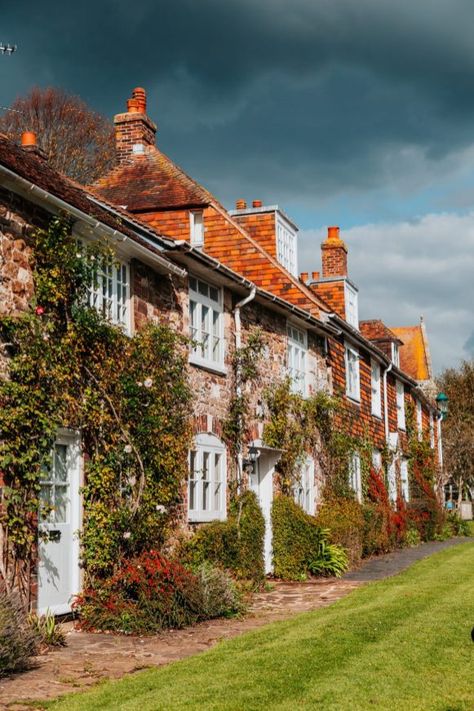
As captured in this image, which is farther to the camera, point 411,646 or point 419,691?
point 411,646

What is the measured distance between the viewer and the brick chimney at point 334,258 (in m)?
27.3

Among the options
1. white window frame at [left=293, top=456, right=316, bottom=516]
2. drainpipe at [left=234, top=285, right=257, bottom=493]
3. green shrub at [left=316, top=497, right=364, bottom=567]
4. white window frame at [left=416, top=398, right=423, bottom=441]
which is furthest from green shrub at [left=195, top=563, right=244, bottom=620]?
white window frame at [left=416, top=398, right=423, bottom=441]

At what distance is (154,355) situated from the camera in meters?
13.9

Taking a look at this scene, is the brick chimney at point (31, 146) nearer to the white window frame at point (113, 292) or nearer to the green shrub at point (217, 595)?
the white window frame at point (113, 292)

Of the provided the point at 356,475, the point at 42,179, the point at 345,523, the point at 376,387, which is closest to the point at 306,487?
the point at 345,523

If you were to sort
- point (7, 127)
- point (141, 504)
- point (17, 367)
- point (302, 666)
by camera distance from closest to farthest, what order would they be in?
1. point (302, 666)
2. point (17, 367)
3. point (141, 504)
4. point (7, 127)

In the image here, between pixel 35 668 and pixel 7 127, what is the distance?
2500 cm

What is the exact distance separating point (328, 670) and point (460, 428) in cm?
3499

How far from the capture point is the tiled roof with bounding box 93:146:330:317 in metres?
19.8

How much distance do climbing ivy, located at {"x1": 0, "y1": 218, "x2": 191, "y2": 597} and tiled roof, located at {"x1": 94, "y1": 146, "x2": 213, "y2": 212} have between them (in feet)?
17.7

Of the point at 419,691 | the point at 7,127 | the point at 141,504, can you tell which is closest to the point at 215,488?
the point at 141,504

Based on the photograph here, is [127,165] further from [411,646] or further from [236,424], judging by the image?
[411,646]

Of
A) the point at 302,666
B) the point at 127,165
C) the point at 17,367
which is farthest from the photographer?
the point at 127,165

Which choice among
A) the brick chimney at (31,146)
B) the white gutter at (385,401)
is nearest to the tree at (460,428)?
the white gutter at (385,401)
